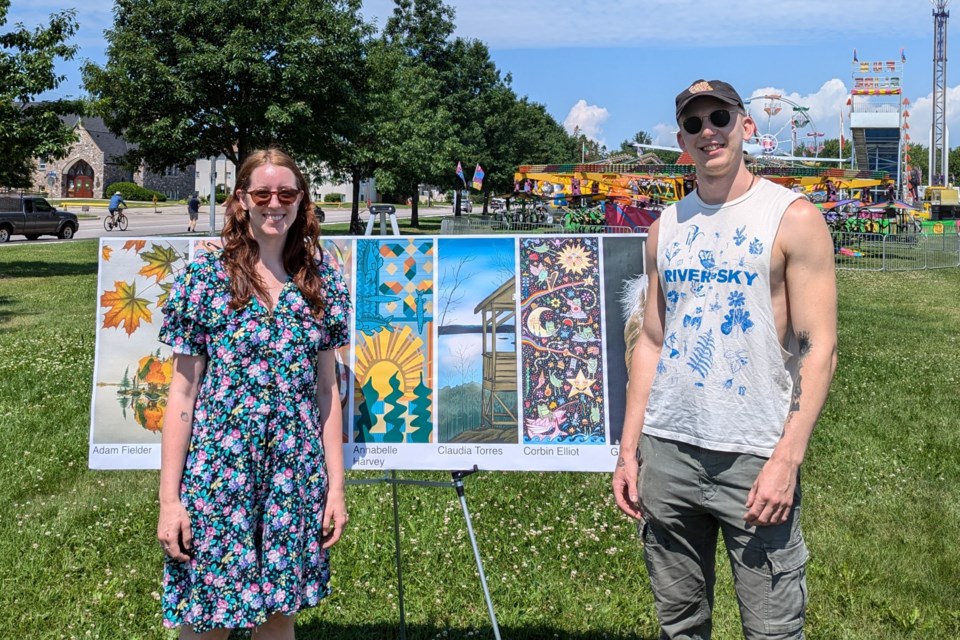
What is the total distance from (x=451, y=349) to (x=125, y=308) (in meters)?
1.33

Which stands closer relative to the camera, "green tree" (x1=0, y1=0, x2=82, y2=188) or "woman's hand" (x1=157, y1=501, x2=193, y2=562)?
"woman's hand" (x1=157, y1=501, x2=193, y2=562)

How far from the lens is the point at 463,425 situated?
3.61 metres

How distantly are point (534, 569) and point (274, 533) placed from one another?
7.86ft

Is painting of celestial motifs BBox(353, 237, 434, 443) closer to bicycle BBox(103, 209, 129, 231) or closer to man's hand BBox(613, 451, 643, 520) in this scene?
man's hand BBox(613, 451, 643, 520)

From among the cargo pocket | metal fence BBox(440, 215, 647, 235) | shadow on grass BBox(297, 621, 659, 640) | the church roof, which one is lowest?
shadow on grass BBox(297, 621, 659, 640)

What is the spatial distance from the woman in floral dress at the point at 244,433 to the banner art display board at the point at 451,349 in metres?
0.83

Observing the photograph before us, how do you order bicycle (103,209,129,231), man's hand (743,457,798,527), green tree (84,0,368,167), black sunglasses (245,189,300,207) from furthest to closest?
bicycle (103,209,129,231)
green tree (84,0,368,167)
black sunglasses (245,189,300,207)
man's hand (743,457,798,527)

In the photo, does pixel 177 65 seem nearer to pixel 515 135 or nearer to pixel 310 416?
pixel 310 416

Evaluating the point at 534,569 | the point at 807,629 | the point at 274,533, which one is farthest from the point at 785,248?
the point at 534,569

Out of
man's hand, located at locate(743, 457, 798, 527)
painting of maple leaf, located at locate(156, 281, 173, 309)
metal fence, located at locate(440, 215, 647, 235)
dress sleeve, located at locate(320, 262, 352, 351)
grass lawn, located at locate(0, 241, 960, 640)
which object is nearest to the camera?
man's hand, located at locate(743, 457, 798, 527)

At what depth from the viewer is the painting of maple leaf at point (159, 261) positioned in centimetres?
367

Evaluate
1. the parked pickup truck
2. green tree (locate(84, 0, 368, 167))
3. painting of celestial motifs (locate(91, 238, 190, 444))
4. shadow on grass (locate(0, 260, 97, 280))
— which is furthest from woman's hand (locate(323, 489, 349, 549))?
the parked pickup truck

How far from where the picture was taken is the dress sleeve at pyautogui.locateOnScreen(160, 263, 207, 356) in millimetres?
2643

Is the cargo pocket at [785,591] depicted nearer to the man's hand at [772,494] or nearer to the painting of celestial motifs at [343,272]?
the man's hand at [772,494]
